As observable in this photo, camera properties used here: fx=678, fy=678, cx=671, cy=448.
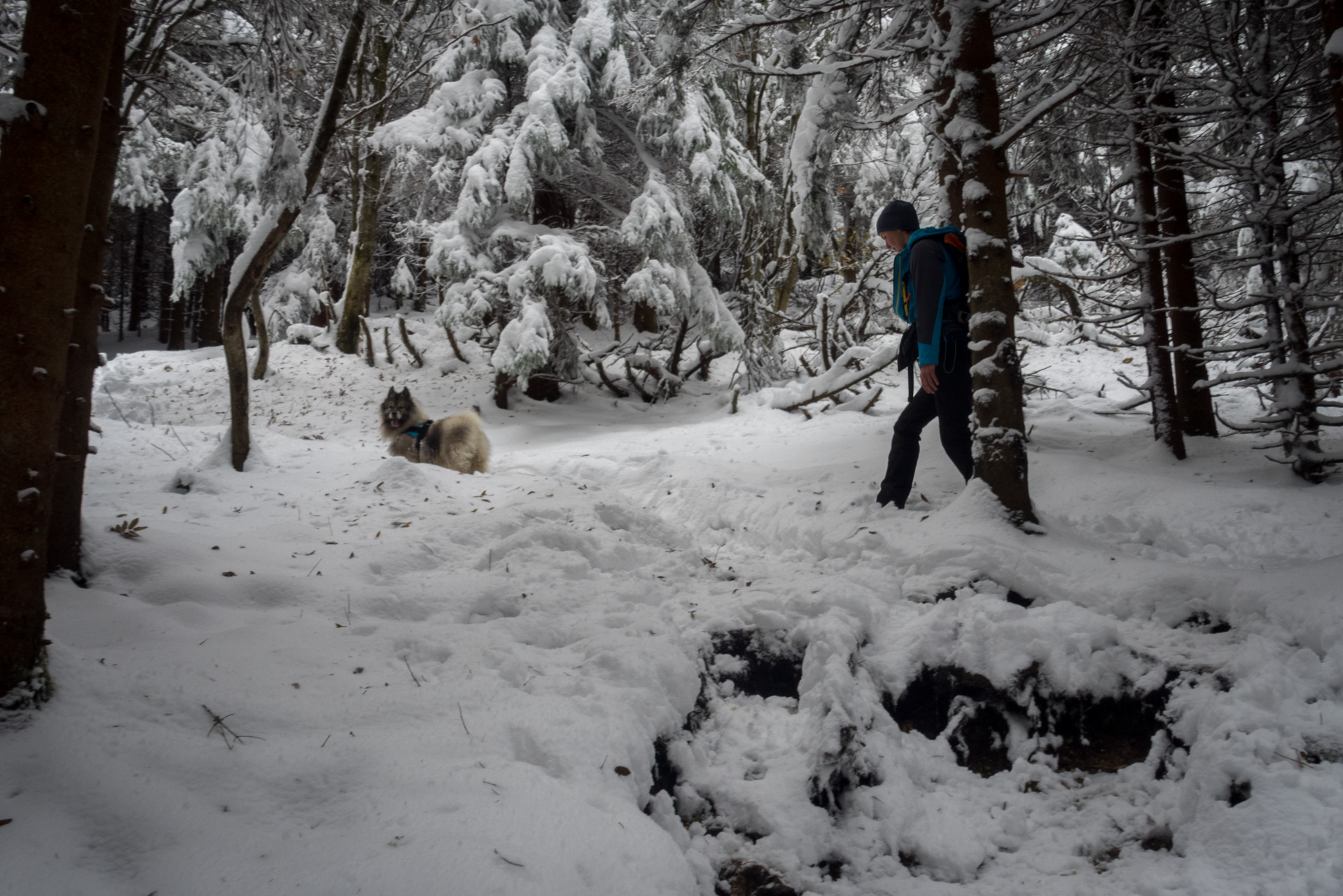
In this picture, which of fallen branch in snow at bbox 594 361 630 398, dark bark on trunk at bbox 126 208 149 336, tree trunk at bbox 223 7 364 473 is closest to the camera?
tree trunk at bbox 223 7 364 473

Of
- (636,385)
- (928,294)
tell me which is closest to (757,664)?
(928,294)

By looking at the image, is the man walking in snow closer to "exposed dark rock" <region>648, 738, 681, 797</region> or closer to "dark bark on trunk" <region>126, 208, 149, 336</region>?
"exposed dark rock" <region>648, 738, 681, 797</region>

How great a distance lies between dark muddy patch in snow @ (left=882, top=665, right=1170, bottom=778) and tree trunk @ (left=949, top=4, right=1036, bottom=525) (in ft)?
4.51

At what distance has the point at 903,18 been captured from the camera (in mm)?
5273

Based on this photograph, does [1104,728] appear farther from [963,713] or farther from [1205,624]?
[1205,624]

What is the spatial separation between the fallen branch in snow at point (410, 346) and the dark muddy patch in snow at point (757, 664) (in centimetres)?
1204

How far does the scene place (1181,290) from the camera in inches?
228

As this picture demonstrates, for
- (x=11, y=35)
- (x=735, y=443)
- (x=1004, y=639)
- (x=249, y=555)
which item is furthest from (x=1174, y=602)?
(x=11, y=35)

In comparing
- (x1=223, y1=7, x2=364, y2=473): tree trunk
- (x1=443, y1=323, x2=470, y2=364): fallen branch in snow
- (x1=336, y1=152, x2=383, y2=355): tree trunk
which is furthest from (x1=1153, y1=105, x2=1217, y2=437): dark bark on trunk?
(x1=336, y1=152, x2=383, y2=355): tree trunk

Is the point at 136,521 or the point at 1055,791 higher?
the point at 136,521

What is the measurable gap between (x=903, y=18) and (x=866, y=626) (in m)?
4.73

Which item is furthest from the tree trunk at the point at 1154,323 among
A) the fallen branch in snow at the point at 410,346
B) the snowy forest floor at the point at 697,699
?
the fallen branch in snow at the point at 410,346

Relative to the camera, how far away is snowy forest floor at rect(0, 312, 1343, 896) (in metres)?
1.81

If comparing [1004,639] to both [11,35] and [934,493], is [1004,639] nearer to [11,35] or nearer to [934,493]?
[934,493]
